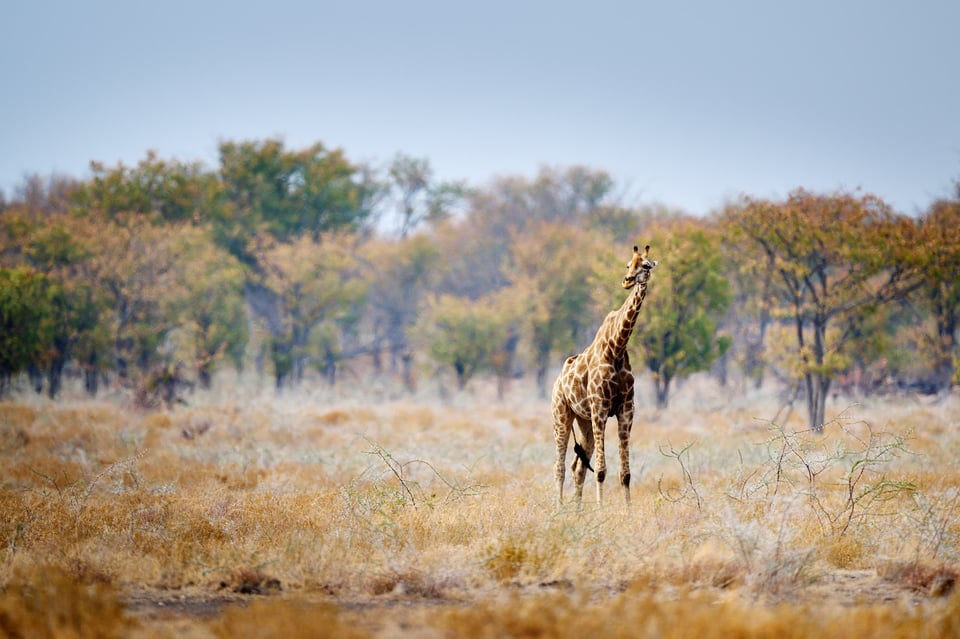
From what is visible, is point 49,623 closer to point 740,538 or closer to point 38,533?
point 38,533

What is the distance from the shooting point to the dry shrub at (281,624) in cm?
535

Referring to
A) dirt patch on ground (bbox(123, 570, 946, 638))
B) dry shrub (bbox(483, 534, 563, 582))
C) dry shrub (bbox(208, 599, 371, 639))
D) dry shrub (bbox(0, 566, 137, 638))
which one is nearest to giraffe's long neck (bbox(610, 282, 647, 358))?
dry shrub (bbox(483, 534, 563, 582))

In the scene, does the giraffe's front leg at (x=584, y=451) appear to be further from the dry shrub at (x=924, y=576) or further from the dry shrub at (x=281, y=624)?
the dry shrub at (x=281, y=624)

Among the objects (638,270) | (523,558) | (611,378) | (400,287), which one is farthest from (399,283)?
(523,558)

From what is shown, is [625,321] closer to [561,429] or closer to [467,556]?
[561,429]

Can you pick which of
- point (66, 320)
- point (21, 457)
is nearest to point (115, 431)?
point (21, 457)

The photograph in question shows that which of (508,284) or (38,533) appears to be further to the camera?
(508,284)

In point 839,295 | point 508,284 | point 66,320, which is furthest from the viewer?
point 508,284

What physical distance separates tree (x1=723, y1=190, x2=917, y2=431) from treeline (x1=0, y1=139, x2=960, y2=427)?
61 mm

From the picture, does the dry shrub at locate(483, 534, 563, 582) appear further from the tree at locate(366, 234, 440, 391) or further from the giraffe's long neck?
the tree at locate(366, 234, 440, 391)

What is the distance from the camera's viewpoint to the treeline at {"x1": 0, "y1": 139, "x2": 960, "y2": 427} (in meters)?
24.8

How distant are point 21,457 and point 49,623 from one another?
37.7 ft

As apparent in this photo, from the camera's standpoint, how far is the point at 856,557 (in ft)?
28.0

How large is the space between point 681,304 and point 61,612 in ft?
85.1
